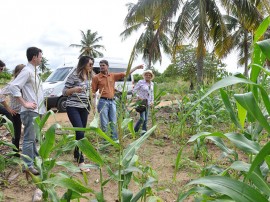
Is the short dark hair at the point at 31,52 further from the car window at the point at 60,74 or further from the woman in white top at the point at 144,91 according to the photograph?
the car window at the point at 60,74

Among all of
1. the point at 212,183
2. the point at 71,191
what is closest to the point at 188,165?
the point at 71,191

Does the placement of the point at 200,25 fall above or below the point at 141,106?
above

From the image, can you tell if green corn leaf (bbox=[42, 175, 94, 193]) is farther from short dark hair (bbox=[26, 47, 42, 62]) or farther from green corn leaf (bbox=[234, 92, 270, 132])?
short dark hair (bbox=[26, 47, 42, 62])

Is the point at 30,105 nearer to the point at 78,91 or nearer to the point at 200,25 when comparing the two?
the point at 78,91

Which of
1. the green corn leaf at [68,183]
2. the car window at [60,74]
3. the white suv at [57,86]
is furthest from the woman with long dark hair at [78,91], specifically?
the car window at [60,74]

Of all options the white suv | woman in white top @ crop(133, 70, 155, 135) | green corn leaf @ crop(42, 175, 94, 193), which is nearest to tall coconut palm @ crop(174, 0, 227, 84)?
the white suv

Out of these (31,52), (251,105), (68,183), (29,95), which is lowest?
(68,183)

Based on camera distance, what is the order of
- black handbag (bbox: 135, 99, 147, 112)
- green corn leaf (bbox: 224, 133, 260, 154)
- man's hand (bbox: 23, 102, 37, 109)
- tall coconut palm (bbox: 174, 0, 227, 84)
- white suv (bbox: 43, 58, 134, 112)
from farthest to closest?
1. tall coconut palm (bbox: 174, 0, 227, 84)
2. white suv (bbox: 43, 58, 134, 112)
3. black handbag (bbox: 135, 99, 147, 112)
4. man's hand (bbox: 23, 102, 37, 109)
5. green corn leaf (bbox: 224, 133, 260, 154)

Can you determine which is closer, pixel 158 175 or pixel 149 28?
pixel 158 175

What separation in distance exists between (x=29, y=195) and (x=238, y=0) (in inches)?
528

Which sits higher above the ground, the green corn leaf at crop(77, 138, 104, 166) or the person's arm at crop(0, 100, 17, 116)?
the green corn leaf at crop(77, 138, 104, 166)

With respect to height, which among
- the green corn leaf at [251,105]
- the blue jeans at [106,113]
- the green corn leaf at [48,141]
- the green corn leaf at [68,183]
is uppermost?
the green corn leaf at [251,105]

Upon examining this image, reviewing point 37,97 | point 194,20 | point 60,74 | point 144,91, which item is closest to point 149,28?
point 194,20

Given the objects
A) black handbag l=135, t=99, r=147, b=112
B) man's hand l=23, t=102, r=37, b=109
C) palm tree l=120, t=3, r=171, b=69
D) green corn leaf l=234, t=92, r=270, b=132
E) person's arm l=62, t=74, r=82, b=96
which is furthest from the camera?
palm tree l=120, t=3, r=171, b=69
